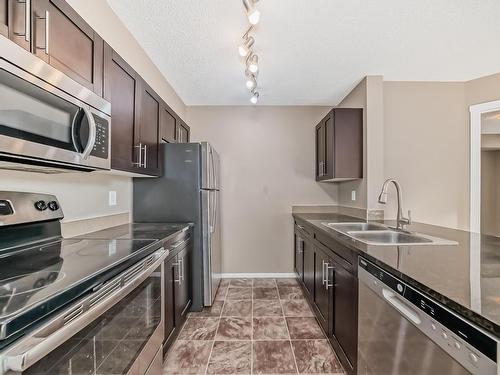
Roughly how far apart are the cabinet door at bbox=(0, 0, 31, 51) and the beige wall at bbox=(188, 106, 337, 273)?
2764 millimetres

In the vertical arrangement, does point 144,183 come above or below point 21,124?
below

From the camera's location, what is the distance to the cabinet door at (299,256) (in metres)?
3.10

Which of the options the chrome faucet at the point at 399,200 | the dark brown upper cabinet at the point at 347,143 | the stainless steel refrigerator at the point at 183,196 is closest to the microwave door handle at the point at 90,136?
the stainless steel refrigerator at the point at 183,196

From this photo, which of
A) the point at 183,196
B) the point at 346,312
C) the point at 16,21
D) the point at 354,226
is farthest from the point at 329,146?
the point at 16,21

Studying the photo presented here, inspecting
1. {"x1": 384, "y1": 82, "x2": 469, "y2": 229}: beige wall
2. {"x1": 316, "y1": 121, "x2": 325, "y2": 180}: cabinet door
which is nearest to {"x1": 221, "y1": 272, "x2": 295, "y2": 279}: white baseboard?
{"x1": 316, "y1": 121, "x2": 325, "y2": 180}: cabinet door

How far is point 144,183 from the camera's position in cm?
255

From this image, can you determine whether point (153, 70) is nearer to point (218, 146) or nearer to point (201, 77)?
point (201, 77)

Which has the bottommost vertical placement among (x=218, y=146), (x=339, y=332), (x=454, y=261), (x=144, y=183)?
(x=339, y=332)

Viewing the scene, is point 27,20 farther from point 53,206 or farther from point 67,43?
point 53,206

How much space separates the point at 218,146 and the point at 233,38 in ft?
5.79

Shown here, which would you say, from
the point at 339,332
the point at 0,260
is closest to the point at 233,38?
the point at 0,260

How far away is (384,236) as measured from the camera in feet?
7.00

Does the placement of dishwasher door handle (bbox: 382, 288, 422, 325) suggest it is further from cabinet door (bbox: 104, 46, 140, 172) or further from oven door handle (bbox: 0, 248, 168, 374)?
cabinet door (bbox: 104, 46, 140, 172)

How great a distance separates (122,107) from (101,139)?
508 mm
